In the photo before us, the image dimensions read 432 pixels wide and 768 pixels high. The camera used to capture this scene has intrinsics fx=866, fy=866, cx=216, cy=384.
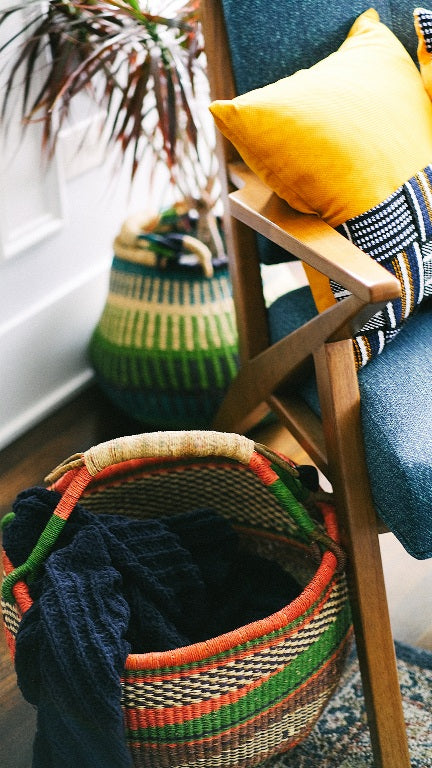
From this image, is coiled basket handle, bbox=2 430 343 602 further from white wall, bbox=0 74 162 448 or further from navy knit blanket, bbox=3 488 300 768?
white wall, bbox=0 74 162 448

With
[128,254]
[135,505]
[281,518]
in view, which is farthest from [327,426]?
[128,254]

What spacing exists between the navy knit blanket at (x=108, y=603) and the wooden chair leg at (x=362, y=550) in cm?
13

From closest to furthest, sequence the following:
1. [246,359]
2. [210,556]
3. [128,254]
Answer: [210,556] < [246,359] < [128,254]

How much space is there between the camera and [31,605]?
3.04ft

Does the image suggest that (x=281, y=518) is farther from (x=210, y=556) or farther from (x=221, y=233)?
(x=221, y=233)

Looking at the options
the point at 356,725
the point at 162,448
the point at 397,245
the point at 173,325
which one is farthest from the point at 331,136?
the point at 356,725

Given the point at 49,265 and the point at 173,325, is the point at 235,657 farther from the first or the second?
the point at 49,265

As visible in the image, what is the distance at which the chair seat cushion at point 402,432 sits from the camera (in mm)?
902

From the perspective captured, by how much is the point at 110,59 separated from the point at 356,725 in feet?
3.40

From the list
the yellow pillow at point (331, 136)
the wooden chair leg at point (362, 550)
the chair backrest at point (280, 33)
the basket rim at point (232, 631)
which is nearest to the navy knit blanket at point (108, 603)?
the basket rim at point (232, 631)

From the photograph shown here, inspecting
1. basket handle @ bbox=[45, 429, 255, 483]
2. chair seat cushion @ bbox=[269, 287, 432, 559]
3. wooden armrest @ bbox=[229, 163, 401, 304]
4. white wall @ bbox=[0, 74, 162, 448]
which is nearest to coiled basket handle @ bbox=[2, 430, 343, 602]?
basket handle @ bbox=[45, 429, 255, 483]

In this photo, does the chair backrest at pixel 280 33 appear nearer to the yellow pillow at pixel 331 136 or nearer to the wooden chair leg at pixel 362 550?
the yellow pillow at pixel 331 136

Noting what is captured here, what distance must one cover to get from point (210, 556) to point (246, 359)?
34 centimetres

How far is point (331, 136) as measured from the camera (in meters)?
1.00
